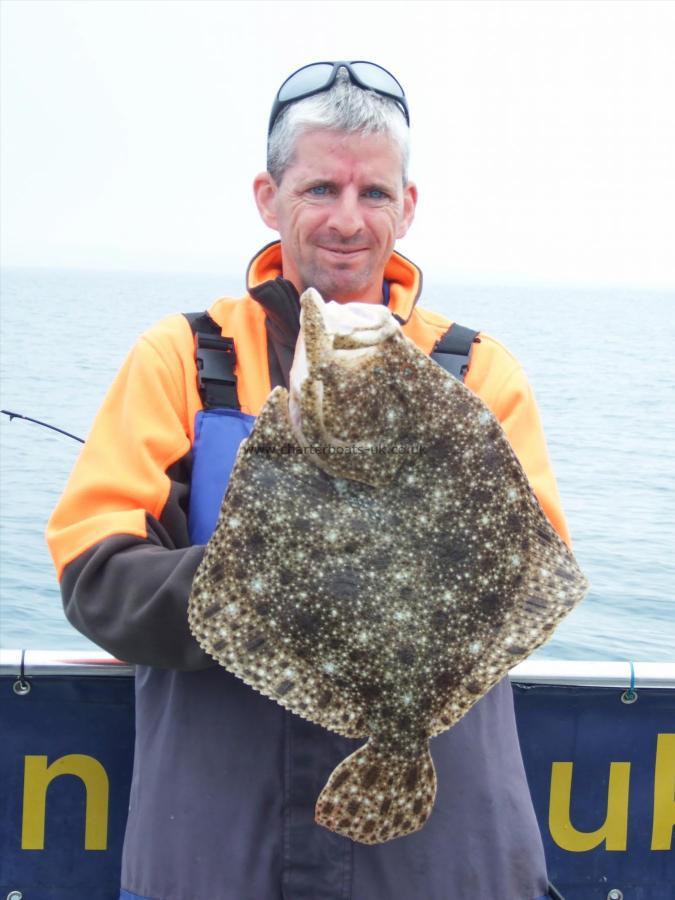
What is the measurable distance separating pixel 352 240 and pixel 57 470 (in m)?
13.3

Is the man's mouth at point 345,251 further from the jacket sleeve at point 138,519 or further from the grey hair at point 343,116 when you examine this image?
the jacket sleeve at point 138,519

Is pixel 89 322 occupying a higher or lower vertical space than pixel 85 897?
lower

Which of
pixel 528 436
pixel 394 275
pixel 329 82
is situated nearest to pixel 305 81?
pixel 329 82

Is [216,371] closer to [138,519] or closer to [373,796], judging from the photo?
[138,519]

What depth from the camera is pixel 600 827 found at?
3.29 meters

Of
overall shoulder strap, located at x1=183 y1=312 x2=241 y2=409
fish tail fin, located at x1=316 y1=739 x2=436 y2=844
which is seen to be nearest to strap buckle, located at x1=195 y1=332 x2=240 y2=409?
overall shoulder strap, located at x1=183 y1=312 x2=241 y2=409

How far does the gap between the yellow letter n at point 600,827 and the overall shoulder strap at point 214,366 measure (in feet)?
5.60

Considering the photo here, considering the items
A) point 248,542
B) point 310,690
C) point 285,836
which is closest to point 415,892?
point 285,836

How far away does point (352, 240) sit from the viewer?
241 cm

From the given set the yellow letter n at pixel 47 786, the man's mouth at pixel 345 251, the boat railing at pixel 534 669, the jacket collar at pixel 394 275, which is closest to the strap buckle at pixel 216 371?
the jacket collar at pixel 394 275

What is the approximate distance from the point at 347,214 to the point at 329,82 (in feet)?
1.00

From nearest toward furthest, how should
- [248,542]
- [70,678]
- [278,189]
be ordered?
[248,542] → [278,189] → [70,678]

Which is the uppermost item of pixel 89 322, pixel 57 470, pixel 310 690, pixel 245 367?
pixel 245 367

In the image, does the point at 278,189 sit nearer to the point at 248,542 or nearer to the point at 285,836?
the point at 248,542
